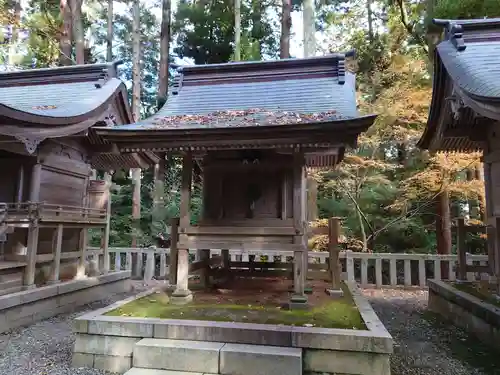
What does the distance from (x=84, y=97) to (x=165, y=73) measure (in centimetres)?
675

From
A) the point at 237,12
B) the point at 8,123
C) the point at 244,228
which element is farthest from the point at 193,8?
the point at 244,228

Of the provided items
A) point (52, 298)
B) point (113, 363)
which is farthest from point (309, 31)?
point (113, 363)

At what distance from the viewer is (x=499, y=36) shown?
23.1ft

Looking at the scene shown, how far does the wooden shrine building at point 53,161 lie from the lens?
6.52 metres

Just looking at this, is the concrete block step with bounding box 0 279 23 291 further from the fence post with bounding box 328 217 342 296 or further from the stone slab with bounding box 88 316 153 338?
the fence post with bounding box 328 217 342 296

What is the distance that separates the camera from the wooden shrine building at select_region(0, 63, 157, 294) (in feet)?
21.4

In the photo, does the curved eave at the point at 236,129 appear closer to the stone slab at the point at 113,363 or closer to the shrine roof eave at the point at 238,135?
the shrine roof eave at the point at 238,135

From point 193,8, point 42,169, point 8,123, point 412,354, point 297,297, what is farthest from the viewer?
point 193,8

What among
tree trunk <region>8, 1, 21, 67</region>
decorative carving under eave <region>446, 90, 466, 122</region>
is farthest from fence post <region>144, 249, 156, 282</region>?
tree trunk <region>8, 1, 21, 67</region>

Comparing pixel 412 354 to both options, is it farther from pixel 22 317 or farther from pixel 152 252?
pixel 152 252

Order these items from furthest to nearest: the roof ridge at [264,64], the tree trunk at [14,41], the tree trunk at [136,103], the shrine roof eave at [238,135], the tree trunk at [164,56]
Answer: the tree trunk at [14,41], the tree trunk at [164,56], the tree trunk at [136,103], the roof ridge at [264,64], the shrine roof eave at [238,135]

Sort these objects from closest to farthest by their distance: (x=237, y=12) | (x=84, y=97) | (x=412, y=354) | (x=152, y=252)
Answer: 1. (x=412, y=354)
2. (x=84, y=97)
3. (x=152, y=252)
4. (x=237, y=12)

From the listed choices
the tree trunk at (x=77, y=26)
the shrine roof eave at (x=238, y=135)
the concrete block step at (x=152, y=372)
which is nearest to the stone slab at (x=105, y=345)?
the concrete block step at (x=152, y=372)

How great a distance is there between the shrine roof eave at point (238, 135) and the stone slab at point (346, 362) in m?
2.79
